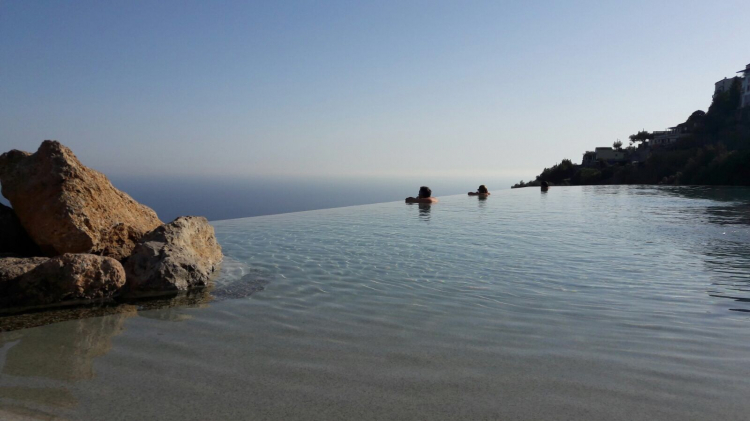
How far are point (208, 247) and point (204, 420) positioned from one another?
6536 mm

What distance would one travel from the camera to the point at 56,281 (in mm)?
6324

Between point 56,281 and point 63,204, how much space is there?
164 cm

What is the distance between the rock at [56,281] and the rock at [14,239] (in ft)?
5.63

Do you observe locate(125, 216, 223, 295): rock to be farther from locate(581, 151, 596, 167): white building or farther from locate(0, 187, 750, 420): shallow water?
locate(581, 151, 596, 167): white building

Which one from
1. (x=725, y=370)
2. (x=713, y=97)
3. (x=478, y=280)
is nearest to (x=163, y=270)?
(x=478, y=280)

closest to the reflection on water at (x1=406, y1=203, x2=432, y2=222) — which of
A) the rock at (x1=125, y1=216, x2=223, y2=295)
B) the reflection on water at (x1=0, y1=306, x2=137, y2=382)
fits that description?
the rock at (x1=125, y1=216, x2=223, y2=295)

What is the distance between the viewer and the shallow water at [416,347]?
3533 millimetres

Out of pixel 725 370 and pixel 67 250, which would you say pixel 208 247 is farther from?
pixel 725 370

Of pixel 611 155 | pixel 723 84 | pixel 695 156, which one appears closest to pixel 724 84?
pixel 723 84

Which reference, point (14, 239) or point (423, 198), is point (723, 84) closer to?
point (423, 198)

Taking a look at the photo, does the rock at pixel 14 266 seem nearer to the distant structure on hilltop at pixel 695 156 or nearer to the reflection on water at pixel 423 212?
the reflection on water at pixel 423 212

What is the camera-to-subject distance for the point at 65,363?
4.30 m

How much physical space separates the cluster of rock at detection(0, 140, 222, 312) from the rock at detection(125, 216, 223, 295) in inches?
0.5

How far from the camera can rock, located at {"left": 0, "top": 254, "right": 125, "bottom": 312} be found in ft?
20.1
